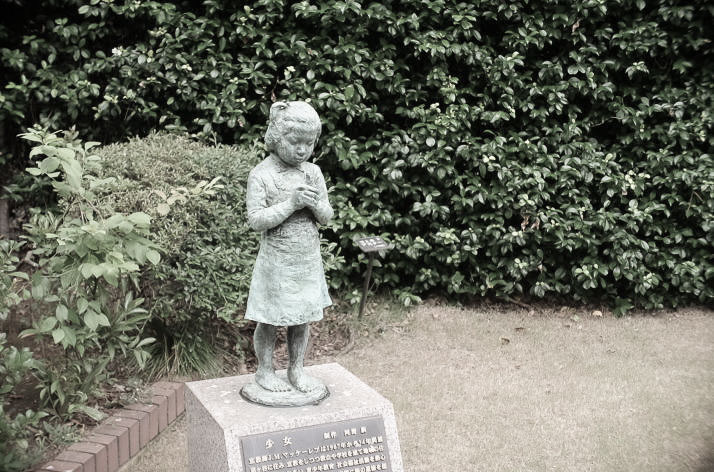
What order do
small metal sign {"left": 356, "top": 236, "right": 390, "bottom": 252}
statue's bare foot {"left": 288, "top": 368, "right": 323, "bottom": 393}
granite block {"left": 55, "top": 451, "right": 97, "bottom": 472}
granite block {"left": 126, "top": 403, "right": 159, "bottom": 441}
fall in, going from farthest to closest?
small metal sign {"left": 356, "top": 236, "right": 390, "bottom": 252}, granite block {"left": 126, "top": 403, "right": 159, "bottom": 441}, granite block {"left": 55, "top": 451, "right": 97, "bottom": 472}, statue's bare foot {"left": 288, "top": 368, "right": 323, "bottom": 393}

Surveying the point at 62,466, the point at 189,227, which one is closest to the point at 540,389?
the point at 189,227

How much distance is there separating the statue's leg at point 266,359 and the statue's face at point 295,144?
914mm

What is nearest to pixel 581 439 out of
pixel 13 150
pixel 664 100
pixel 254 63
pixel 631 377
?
pixel 631 377

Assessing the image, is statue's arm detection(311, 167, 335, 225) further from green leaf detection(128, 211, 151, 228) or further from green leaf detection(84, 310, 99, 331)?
green leaf detection(84, 310, 99, 331)

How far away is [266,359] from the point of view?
152 inches

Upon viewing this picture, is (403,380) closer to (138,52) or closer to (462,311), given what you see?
(462,311)

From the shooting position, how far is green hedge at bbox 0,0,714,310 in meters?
6.61

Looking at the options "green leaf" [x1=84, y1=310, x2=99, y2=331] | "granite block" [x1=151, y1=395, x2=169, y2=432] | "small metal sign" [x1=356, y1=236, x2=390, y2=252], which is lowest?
"granite block" [x1=151, y1=395, x2=169, y2=432]

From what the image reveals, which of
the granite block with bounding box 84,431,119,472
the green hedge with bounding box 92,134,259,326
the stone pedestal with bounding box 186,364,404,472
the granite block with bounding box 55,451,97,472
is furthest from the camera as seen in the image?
the green hedge with bounding box 92,134,259,326

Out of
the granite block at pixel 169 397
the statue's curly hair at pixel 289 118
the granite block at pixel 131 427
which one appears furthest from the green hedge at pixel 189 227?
the statue's curly hair at pixel 289 118

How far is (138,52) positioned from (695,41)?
5198 mm

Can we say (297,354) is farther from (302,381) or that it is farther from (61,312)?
(61,312)

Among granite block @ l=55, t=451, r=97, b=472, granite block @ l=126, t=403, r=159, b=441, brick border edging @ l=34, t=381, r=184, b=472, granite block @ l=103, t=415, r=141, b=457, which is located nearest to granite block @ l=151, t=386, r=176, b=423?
brick border edging @ l=34, t=381, r=184, b=472

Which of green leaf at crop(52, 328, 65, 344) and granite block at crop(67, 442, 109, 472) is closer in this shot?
green leaf at crop(52, 328, 65, 344)
